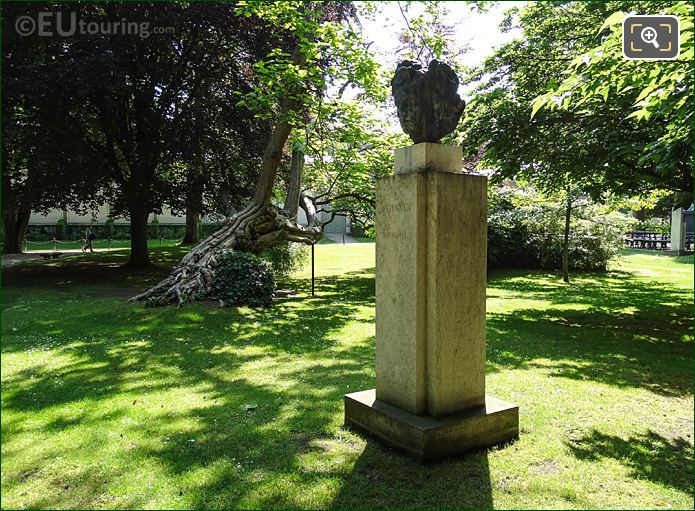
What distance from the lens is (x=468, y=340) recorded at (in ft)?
15.3

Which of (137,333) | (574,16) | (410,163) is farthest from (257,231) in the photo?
(410,163)

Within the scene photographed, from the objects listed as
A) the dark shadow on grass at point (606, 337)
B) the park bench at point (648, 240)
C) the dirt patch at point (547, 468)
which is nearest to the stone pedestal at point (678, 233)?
the park bench at point (648, 240)

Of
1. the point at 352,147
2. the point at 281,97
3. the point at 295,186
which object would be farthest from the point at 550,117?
the point at 295,186

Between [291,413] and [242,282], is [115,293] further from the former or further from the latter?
[291,413]

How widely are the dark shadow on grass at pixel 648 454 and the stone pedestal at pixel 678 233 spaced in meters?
28.6

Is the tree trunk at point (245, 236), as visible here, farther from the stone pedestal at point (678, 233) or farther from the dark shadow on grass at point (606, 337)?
the stone pedestal at point (678, 233)

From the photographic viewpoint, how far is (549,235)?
74.0 ft

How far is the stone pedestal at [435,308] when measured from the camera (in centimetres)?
443

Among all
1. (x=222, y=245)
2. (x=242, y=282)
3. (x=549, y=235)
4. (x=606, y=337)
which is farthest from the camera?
(x=549, y=235)

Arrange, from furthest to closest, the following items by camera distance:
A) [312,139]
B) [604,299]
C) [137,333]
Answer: [312,139] < [604,299] < [137,333]

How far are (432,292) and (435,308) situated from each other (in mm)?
144

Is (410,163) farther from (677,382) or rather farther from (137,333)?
(137,333)

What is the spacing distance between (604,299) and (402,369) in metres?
11.7

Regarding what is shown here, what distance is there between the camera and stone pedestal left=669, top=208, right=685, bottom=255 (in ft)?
94.4
